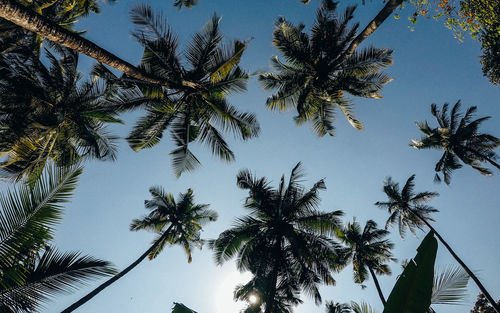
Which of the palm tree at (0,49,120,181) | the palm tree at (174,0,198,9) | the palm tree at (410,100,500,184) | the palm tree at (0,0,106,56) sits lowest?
the palm tree at (0,49,120,181)

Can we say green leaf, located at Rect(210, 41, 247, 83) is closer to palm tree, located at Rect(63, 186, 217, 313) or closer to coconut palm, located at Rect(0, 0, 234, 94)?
coconut palm, located at Rect(0, 0, 234, 94)

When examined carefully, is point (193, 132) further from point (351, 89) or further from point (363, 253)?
point (363, 253)

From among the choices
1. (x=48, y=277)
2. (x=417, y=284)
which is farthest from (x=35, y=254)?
(x=417, y=284)

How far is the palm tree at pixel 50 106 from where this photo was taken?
962cm

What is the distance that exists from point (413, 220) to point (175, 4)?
2384cm

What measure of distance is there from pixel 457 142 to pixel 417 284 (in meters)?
22.4

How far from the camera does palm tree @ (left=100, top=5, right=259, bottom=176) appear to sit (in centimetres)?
828

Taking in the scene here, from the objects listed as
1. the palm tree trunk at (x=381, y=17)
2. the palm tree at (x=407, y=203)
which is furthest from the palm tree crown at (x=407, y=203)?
the palm tree trunk at (x=381, y=17)

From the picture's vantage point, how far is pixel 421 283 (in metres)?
2.15

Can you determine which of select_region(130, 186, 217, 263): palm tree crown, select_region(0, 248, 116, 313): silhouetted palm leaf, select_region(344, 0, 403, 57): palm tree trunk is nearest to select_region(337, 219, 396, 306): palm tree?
select_region(130, 186, 217, 263): palm tree crown

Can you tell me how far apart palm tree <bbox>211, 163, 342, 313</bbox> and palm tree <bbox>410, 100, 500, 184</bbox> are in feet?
44.0

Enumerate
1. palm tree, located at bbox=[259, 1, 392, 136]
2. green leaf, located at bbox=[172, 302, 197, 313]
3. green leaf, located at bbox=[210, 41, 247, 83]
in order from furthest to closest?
palm tree, located at bbox=[259, 1, 392, 136]
green leaf, located at bbox=[210, 41, 247, 83]
green leaf, located at bbox=[172, 302, 197, 313]

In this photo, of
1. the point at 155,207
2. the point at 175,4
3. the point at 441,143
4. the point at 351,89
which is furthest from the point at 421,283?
the point at 441,143

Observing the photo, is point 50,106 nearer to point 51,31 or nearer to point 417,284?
point 51,31
